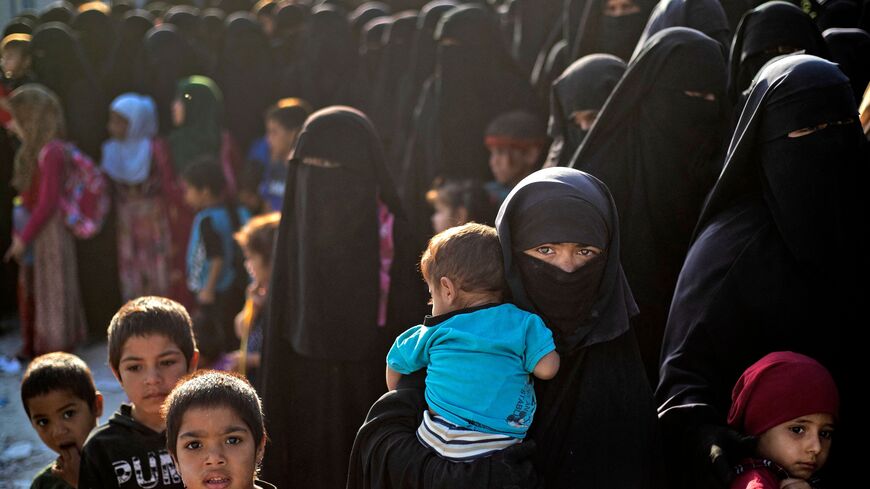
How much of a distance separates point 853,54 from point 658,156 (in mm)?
1340

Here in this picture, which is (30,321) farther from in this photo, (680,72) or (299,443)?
(680,72)

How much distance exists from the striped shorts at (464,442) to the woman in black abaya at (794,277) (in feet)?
1.94

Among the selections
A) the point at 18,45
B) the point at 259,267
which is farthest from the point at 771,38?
the point at 18,45

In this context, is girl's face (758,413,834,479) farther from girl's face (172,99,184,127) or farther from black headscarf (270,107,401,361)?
girl's face (172,99,184,127)

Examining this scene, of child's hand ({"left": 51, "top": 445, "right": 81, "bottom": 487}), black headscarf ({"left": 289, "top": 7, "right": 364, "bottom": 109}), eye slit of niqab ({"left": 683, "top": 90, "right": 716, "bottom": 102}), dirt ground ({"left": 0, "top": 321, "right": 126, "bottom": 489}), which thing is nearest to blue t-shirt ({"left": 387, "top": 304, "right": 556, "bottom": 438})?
eye slit of niqab ({"left": 683, "top": 90, "right": 716, "bottom": 102})

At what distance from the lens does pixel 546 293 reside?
8.05ft

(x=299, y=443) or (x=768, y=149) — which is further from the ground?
(x=768, y=149)

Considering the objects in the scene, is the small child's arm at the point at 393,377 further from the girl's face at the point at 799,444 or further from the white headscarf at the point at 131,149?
the white headscarf at the point at 131,149

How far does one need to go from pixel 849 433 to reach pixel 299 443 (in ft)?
7.36

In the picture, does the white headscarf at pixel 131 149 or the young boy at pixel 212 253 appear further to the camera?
the white headscarf at pixel 131 149

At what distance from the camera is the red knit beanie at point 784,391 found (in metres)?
2.50

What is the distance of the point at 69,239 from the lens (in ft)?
24.5

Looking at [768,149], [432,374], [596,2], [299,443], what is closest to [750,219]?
[768,149]

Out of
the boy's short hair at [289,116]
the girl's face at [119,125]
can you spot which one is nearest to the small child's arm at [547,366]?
the boy's short hair at [289,116]
